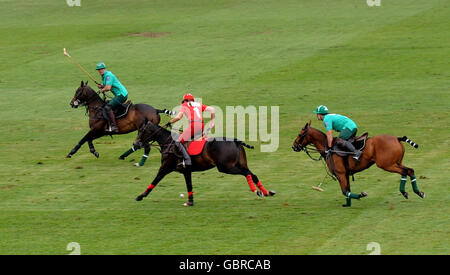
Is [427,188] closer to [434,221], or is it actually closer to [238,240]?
[434,221]

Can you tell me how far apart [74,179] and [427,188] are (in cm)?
1022

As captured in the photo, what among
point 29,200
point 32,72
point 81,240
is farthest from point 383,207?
point 32,72

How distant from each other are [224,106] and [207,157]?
51.2 feet

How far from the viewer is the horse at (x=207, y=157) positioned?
21781mm

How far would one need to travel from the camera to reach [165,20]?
57250 mm

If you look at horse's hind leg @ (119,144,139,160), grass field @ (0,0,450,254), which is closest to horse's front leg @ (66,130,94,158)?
grass field @ (0,0,450,254)

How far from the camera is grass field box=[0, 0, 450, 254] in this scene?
62.9 ft

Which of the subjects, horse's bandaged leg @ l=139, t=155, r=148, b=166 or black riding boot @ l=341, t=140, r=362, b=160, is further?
horse's bandaged leg @ l=139, t=155, r=148, b=166

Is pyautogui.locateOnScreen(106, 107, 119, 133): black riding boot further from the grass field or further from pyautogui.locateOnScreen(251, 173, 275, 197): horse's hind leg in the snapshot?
pyautogui.locateOnScreen(251, 173, 275, 197): horse's hind leg

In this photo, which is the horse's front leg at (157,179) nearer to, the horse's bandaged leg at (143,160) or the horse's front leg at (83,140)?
the horse's bandaged leg at (143,160)

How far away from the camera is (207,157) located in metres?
21.9

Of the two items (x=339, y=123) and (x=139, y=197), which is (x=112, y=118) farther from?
(x=339, y=123)

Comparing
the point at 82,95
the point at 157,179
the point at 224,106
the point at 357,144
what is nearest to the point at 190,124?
the point at 157,179

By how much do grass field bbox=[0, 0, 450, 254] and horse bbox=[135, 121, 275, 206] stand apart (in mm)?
611
